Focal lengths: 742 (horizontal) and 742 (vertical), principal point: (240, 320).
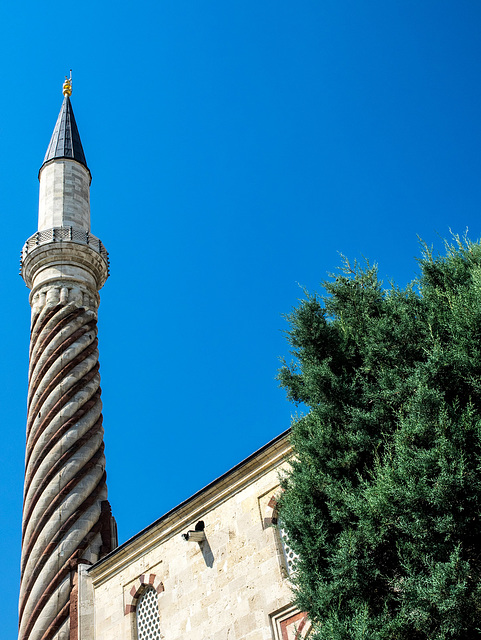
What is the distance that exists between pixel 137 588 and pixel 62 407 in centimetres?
481

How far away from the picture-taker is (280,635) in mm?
9227

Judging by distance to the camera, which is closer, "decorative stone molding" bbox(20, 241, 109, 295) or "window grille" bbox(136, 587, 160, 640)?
"window grille" bbox(136, 587, 160, 640)

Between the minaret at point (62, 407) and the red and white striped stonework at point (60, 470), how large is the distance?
0.02m

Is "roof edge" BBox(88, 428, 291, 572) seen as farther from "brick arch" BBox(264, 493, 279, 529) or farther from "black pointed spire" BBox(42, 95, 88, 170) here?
"black pointed spire" BBox(42, 95, 88, 170)

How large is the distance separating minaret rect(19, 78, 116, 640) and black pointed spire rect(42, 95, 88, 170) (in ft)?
0.12

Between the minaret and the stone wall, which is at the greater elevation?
the minaret

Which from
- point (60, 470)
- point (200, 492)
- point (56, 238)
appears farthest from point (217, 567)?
point (56, 238)

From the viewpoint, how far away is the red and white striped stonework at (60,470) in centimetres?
1351

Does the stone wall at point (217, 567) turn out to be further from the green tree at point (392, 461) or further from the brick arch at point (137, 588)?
the green tree at point (392, 461)

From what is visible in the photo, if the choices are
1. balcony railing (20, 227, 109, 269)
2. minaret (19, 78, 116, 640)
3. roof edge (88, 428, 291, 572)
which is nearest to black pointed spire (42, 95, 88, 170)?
minaret (19, 78, 116, 640)

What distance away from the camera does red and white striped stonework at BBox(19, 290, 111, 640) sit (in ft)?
44.3

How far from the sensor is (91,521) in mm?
14328

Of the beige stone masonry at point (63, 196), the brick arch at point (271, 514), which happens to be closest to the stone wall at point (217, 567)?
the brick arch at point (271, 514)

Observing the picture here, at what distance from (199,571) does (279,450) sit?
2275mm
